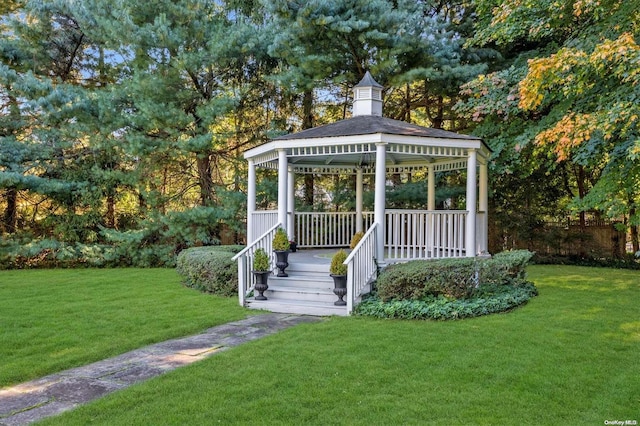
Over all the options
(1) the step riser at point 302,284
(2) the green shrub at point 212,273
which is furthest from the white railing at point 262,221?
(1) the step riser at point 302,284

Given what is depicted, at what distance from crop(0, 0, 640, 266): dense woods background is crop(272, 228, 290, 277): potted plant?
5382 mm

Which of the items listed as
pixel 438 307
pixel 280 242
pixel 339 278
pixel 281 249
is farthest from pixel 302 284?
pixel 438 307

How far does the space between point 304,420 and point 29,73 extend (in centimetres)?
1402

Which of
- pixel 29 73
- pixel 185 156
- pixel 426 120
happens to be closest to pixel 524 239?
pixel 426 120

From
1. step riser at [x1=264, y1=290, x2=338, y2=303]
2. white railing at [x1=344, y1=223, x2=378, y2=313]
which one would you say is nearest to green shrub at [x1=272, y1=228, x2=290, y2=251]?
step riser at [x1=264, y1=290, x2=338, y2=303]

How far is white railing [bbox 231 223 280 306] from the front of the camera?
8391mm

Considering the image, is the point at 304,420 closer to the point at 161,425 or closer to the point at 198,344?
the point at 161,425

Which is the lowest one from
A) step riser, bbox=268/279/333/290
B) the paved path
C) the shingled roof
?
the paved path

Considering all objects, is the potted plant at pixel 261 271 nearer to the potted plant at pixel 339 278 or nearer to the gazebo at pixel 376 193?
the gazebo at pixel 376 193

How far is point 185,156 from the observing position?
1424 centimetres

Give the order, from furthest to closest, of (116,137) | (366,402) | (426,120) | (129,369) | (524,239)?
(426,120)
(524,239)
(116,137)
(129,369)
(366,402)

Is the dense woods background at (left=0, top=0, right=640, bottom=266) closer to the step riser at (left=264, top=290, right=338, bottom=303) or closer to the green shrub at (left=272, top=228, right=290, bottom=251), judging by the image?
the green shrub at (left=272, top=228, right=290, bottom=251)

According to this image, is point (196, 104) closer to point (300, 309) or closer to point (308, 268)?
point (308, 268)

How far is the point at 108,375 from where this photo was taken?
15.2 ft
